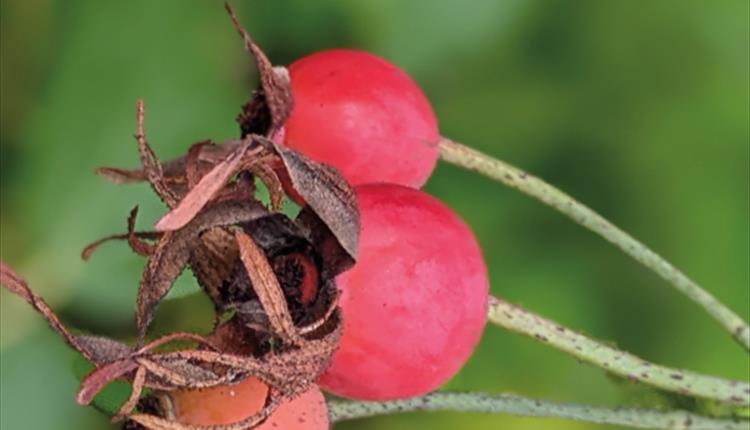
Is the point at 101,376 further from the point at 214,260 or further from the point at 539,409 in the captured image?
the point at 539,409

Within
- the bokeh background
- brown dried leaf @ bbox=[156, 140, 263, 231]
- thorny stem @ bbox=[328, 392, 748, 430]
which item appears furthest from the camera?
the bokeh background

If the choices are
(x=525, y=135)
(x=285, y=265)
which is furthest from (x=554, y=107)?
(x=285, y=265)

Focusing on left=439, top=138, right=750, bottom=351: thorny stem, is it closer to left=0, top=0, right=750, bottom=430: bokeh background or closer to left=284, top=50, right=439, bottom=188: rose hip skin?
left=284, top=50, right=439, bottom=188: rose hip skin

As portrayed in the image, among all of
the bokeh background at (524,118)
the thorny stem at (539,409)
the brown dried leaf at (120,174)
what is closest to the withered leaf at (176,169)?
the brown dried leaf at (120,174)

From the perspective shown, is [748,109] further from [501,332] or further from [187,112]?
[187,112]

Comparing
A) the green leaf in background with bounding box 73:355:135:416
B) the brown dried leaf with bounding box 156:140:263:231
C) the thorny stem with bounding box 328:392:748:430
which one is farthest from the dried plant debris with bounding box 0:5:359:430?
the thorny stem with bounding box 328:392:748:430

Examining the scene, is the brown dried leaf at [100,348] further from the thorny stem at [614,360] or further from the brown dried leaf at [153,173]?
the thorny stem at [614,360]
